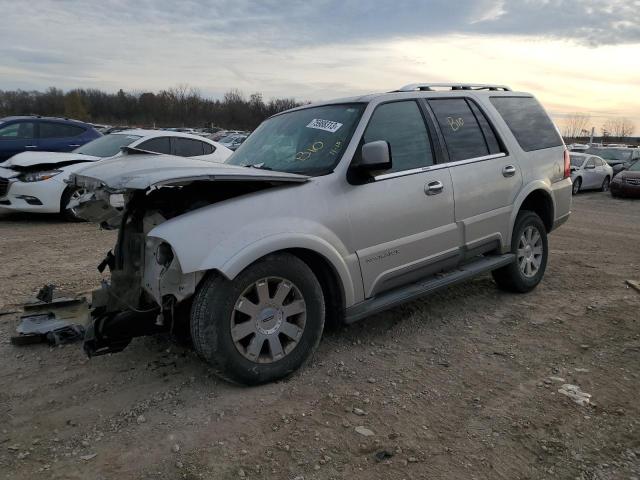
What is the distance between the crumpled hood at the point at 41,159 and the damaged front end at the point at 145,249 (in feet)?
19.2

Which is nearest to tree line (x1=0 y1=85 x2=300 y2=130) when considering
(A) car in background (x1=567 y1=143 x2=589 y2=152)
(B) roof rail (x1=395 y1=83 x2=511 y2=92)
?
(A) car in background (x1=567 y1=143 x2=589 y2=152)

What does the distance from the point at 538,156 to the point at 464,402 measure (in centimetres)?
305

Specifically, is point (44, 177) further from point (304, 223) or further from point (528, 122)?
point (528, 122)

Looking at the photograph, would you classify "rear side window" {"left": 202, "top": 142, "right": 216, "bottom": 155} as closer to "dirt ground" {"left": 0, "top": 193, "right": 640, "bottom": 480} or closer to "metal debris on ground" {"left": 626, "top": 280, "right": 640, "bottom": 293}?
"dirt ground" {"left": 0, "top": 193, "right": 640, "bottom": 480}

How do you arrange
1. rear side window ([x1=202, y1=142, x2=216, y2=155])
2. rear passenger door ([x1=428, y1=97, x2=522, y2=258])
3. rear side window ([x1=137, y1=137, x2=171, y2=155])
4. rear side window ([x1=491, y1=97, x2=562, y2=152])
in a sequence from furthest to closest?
rear side window ([x1=202, y1=142, x2=216, y2=155]) < rear side window ([x1=137, y1=137, x2=171, y2=155]) < rear side window ([x1=491, y1=97, x2=562, y2=152]) < rear passenger door ([x1=428, y1=97, x2=522, y2=258])

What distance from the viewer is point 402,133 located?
427cm

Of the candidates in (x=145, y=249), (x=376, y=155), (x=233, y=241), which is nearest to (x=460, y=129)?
(x=376, y=155)

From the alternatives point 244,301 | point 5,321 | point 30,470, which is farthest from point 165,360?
point 5,321

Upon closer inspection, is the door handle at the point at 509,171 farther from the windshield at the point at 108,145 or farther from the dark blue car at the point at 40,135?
the dark blue car at the point at 40,135

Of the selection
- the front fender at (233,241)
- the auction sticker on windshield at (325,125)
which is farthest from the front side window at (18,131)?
the front fender at (233,241)

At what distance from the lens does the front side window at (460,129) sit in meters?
4.57

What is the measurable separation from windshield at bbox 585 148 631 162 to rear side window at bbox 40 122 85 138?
19.7m

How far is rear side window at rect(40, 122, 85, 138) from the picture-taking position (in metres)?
11.5

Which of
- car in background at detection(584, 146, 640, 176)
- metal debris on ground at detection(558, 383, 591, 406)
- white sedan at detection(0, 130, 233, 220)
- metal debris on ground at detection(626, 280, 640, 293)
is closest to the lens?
metal debris on ground at detection(558, 383, 591, 406)
